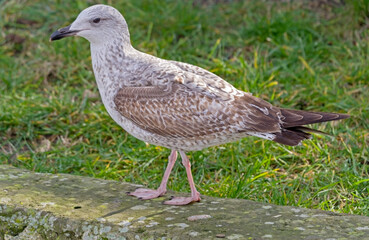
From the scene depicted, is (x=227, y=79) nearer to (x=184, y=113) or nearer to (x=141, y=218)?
(x=184, y=113)

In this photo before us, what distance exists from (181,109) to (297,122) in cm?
88

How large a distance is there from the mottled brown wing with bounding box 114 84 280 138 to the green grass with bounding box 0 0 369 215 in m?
0.73

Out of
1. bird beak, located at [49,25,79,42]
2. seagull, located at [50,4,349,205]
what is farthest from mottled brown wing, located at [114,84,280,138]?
bird beak, located at [49,25,79,42]

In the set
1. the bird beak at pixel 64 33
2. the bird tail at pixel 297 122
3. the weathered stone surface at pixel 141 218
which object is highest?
the bird beak at pixel 64 33

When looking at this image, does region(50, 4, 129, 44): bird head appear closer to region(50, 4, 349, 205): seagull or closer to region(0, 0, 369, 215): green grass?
region(50, 4, 349, 205): seagull

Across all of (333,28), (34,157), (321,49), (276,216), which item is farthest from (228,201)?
(333,28)

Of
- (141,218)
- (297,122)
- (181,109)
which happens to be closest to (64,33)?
(181,109)

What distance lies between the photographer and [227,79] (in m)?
6.83

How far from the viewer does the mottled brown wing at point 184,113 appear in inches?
166

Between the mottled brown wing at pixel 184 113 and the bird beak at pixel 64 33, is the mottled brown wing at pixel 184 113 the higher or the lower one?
the lower one

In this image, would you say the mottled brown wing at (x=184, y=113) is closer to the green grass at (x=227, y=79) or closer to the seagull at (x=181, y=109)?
the seagull at (x=181, y=109)

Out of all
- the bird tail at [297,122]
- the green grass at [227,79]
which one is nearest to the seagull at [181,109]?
the bird tail at [297,122]

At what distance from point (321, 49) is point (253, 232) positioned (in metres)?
4.40

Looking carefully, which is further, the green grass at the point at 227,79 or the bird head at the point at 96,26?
the green grass at the point at 227,79
